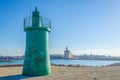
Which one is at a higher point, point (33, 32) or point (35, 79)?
point (33, 32)

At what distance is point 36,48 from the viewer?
15789 mm

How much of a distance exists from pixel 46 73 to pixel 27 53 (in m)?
2.22

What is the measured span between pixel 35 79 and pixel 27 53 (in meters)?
3.25

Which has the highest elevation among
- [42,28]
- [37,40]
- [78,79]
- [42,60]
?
[42,28]

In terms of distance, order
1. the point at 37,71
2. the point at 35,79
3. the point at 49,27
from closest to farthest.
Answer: the point at 35,79, the point at 37,71, the point at 49,27

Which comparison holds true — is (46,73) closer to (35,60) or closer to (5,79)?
(35,60)

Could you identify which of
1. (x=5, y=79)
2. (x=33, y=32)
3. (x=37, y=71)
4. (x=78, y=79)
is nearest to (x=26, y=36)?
(x=33, y=32)

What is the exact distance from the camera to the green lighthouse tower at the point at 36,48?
15758 mm

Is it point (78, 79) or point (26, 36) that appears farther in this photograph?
point (26, 36)

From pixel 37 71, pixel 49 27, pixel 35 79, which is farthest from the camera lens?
pixel 49 27

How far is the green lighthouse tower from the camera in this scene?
51.7ft

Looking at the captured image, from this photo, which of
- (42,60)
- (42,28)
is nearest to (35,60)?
(42,60)

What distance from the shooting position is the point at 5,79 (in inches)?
535

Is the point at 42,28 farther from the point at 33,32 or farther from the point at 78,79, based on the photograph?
the point at 78,79
